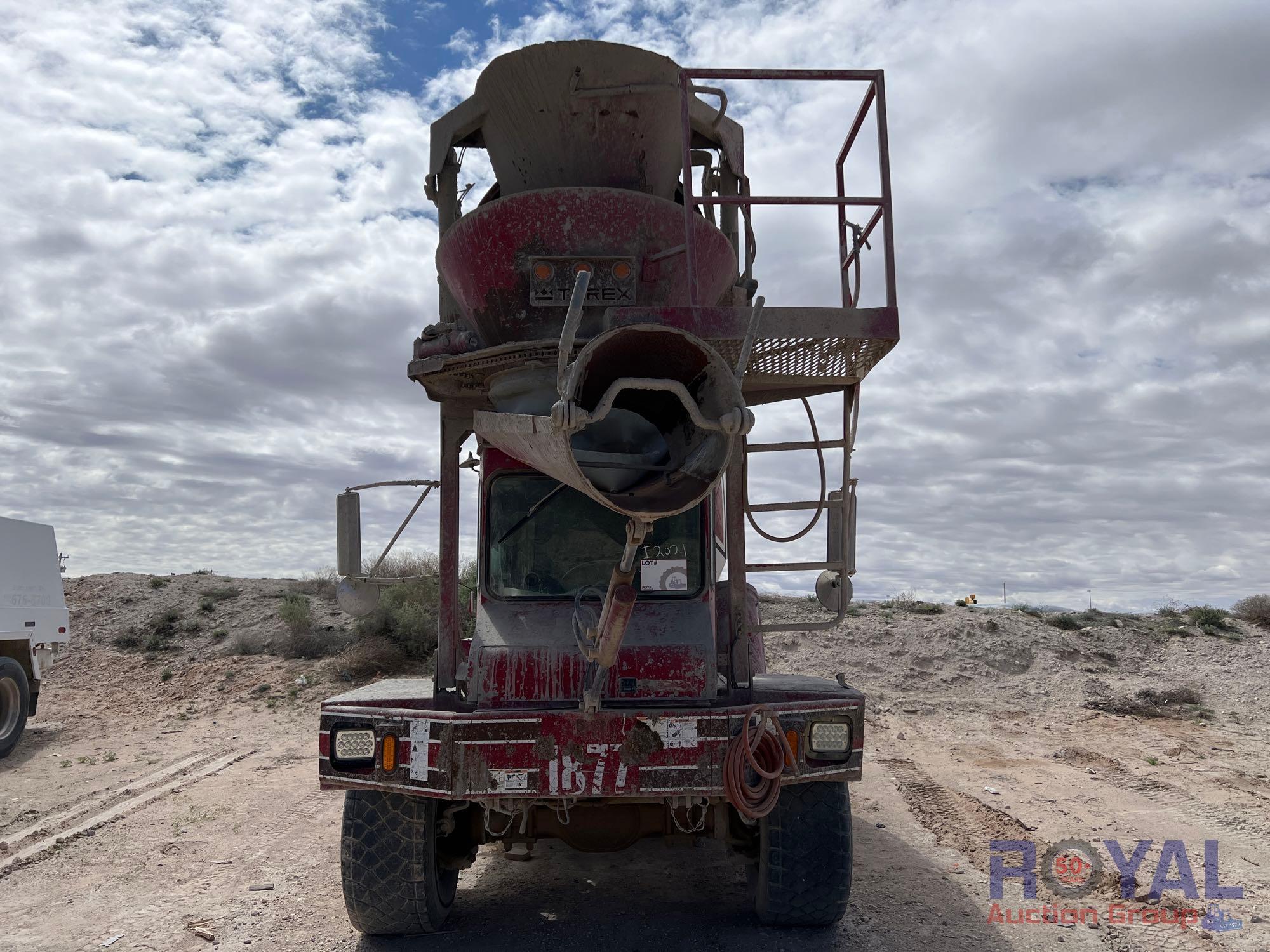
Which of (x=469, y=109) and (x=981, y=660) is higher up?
(x=469, y=109)

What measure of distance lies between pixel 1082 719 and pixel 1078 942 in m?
8.81

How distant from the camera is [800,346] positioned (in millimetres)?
4438

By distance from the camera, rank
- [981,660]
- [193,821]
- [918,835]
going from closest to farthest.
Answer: [918,835], [193,821], [981,660]

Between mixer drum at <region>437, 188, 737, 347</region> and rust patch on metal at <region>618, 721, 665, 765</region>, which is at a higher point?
mixer drum at <region>437, 188, 737, 347</region>

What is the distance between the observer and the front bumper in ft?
13.1

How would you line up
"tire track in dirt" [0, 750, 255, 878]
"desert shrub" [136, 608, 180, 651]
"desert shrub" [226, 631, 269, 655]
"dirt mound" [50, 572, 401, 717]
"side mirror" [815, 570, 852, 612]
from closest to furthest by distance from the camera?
"side mirror" [815, 570, 852, 612], "tire track in dirt" [0, 750, 255, 878], "dirt mound" [50, 572, 401, 717], "desert shrub" [226, 631, 269, 655], "desert shrub" [136, 608, 180, 651]

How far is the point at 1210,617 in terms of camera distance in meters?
17.5

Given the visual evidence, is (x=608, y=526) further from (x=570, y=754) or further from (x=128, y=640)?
(x=128, y=640)

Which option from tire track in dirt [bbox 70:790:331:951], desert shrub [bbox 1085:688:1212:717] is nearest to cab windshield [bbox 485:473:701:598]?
tire track in dirt [bbox 70:790:331:951]

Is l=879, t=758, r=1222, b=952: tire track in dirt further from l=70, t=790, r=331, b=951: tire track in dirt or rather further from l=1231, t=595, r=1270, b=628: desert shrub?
l=1231, t=595, r=1270, b=628: desert shrub

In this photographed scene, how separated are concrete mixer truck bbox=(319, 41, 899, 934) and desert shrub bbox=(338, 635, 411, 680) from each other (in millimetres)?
10278

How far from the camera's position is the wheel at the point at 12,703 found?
34.2 ft

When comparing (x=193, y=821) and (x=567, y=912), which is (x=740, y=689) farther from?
(x=193, y=821)

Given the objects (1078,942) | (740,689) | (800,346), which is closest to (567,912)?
(740,689)
